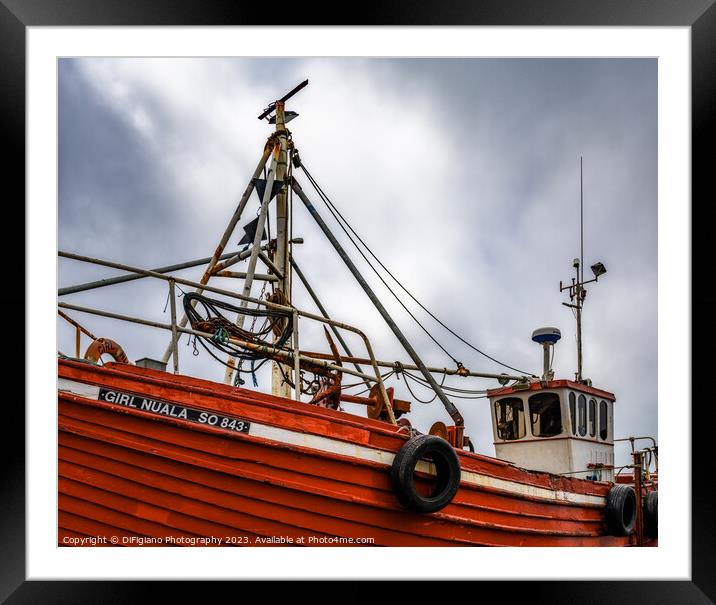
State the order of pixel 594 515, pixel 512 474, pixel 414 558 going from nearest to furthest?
pixel 414 558 < pixel 512 474 < pixel 594 515

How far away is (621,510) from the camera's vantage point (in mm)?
9406

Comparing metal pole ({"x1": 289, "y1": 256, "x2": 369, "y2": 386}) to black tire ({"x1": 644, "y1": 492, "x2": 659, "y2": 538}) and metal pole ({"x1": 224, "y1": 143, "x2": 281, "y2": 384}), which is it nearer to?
metal pole ({"x1": 224, "y1": 143, "x2": 281, "y2": 384})

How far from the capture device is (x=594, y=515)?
9.26 metres

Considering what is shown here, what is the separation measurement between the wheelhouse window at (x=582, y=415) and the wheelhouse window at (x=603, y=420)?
465 mm

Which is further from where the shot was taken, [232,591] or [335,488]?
[335,488]

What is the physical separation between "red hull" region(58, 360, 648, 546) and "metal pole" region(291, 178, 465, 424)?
6.41 feet

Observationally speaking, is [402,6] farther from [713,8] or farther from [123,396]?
[123,396]

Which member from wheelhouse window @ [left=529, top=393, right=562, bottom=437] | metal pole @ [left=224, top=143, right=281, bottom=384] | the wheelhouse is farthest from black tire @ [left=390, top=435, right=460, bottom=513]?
wheelhouse window @ [left=529, top=393, right=562, bottom=437]

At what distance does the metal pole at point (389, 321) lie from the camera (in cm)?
793

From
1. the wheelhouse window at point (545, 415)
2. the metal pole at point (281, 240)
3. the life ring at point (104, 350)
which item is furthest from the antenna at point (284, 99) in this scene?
the wheelhouse window at point (545, 415)

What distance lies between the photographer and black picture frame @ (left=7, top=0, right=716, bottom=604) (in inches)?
216

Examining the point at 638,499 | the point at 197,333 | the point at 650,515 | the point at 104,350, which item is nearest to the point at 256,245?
the point at 197,333
